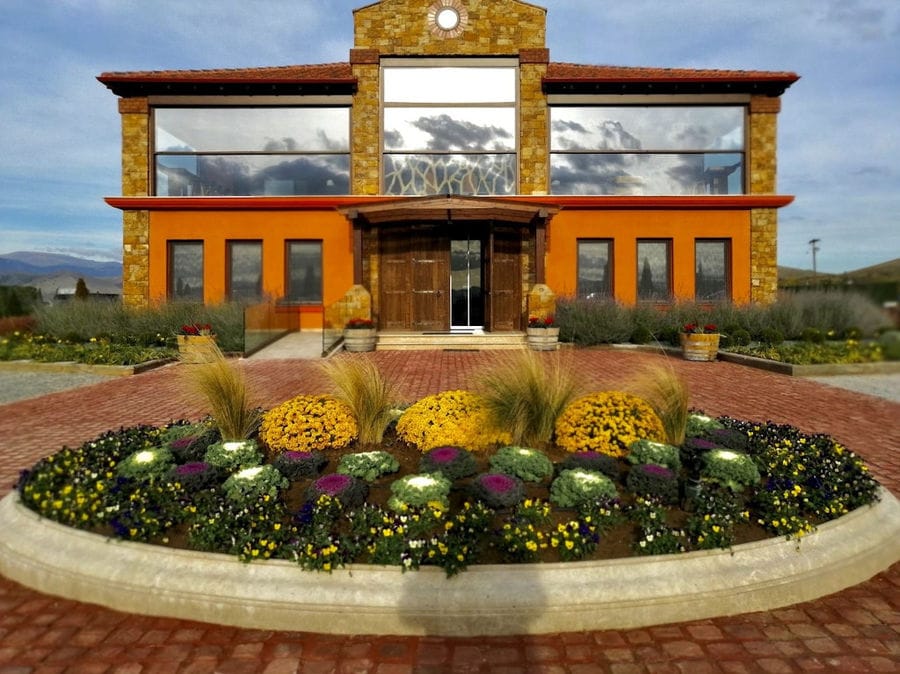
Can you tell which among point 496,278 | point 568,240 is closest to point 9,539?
point 496,278

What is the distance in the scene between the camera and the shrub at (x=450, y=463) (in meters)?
3.94

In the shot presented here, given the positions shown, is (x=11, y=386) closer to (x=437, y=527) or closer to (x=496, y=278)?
(x=437, y=527)

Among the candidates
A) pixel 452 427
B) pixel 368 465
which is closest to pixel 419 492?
pixel 368 465

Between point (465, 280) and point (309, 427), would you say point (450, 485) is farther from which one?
point (465, 280)

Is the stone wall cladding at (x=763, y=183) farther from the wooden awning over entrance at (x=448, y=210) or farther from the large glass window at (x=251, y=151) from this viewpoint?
the large glass window at (x=251, y=151)

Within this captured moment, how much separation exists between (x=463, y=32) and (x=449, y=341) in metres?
10.4

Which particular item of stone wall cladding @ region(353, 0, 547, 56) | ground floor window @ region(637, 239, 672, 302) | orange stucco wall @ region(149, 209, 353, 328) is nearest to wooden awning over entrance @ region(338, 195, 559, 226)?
orange stucco wall @ region(149, 209, 353, 328)

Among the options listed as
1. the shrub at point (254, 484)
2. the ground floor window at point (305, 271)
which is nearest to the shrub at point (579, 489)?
the shrub at point (254, 484)

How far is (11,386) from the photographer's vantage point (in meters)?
9.91

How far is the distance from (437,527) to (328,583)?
0.69 m

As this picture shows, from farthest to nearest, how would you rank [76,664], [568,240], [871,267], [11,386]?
1. [568,240]
2. [11,386]
3. [76,664]
4. [871,267]

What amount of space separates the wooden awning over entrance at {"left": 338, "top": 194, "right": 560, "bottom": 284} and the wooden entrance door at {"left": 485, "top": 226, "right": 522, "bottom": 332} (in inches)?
34.0

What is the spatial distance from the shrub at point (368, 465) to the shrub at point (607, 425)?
140 centimetres

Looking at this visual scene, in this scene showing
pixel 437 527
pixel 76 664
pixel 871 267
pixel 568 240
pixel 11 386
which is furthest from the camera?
pixel 568 240
